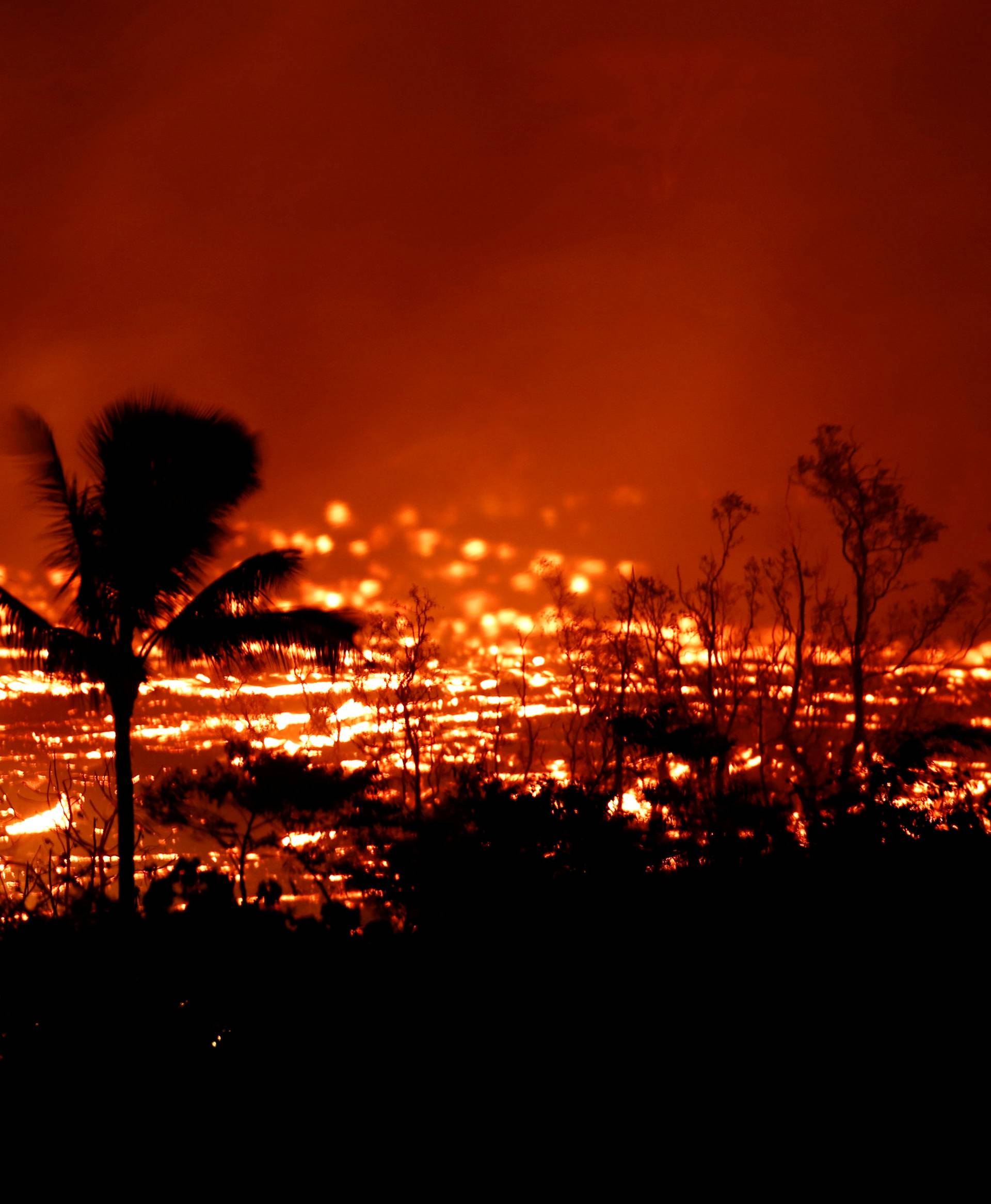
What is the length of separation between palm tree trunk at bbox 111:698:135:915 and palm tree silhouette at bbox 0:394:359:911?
0.09ft

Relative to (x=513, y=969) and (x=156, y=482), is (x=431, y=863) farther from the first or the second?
(x=156, y=482)

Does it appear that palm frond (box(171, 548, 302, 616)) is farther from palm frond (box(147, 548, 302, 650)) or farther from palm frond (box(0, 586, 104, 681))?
palm frond (box(0, 586, 104, 681))

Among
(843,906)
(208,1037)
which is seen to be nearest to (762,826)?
(843,906)

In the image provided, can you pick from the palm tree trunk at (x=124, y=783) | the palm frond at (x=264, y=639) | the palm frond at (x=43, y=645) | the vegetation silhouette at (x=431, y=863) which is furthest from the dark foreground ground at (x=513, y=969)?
the palm frond at (x=43, y=645)

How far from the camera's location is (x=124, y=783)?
1043 centimetres

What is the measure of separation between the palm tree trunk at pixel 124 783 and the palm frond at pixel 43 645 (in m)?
0.61

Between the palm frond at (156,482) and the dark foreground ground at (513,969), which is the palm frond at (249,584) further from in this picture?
the dark foreground ground at (513,969)

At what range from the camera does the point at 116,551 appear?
32.9 feet

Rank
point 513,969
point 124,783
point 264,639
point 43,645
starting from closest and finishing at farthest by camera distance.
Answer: point 513,969, point 43,645, point 264,639, point 124,783

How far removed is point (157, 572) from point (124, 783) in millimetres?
2471

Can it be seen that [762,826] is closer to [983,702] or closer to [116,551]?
[116,551]

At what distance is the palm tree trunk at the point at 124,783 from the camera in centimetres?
980

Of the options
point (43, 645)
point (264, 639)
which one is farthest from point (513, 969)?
point (43, 645)

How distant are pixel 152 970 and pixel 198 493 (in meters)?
7.26
